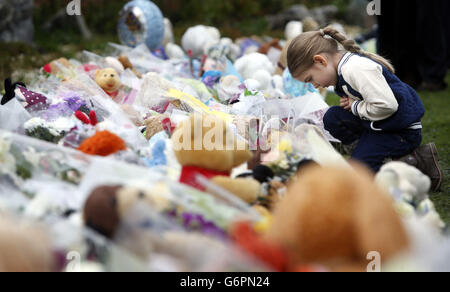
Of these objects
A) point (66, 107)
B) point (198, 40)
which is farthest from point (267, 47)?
point (66, 107)

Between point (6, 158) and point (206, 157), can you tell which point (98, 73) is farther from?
point (206, 157)

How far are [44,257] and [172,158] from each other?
65 centimetres

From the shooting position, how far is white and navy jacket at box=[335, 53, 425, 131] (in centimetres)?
205

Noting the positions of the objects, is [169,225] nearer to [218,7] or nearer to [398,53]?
[398,53]

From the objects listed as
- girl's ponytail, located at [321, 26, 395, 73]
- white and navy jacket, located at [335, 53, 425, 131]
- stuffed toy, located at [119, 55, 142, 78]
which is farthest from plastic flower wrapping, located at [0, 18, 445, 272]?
stuffed toy, located at [119, 55, 142, 78]

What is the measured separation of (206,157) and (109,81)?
1.52 metres

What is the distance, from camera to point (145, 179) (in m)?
1.40

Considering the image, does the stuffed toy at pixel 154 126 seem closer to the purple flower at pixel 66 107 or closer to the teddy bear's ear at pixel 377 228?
the purple flower at pixel 66 107

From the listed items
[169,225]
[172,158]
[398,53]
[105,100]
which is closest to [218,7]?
[398,53]

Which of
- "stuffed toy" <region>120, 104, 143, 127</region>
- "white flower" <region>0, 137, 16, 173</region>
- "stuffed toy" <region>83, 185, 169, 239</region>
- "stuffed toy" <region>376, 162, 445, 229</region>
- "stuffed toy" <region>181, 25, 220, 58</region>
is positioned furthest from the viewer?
"stuffed toy" <region>181, 25, 220, 58</region>

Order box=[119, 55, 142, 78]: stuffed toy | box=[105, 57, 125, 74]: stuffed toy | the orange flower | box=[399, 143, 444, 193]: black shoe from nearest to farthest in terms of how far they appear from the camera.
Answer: the orange flower
box=[399, 143, 444, 193]: black shoe
box=[105, 57, 125, 74]: stuffed toy
box=[119, 55, 142, 78]: stuffed toy

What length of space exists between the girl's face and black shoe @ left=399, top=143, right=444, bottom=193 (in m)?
0.45

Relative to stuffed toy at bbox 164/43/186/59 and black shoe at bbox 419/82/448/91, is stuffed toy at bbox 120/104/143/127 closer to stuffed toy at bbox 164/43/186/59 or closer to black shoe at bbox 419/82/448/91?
stuffed toy at bbox 164/43/186/59

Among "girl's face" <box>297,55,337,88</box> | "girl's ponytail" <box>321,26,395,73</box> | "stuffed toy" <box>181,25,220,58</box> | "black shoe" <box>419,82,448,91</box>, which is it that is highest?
"stuffed toy" <box>181,25,220,58</box>
